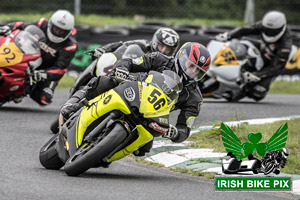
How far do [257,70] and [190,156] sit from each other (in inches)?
258

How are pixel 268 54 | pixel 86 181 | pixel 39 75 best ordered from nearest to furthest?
1. pixel 86 181
2. pixel 39 75
3. pixel 268 54

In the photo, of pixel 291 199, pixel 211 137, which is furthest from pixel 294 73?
pixel 291 199

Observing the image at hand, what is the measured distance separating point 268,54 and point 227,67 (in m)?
0.99

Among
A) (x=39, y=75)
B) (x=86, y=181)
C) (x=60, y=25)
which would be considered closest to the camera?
(x=86, y=181)

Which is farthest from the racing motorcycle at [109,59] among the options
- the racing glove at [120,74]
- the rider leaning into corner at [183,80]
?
the racing glove at [120,74]

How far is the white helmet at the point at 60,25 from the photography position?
11388 millimetres

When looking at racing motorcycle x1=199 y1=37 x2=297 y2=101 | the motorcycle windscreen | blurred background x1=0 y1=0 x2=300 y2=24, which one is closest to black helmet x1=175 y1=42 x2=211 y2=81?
the motorcycle windscreen

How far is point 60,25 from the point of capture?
1139cm

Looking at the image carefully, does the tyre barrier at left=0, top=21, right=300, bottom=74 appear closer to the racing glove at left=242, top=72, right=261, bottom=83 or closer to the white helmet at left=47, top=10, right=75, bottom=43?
the racing glove at left=242, top=72, right=261, bottom=83

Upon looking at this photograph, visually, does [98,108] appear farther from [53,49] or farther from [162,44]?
[53,49]

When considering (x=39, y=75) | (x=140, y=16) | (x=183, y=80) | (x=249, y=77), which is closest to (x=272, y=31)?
(x=249, y=77)

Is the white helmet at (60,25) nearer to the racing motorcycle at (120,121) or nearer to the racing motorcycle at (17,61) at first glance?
the racing motorcycle at (17,61)

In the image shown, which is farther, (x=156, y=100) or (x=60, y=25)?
(x=60, y=25)

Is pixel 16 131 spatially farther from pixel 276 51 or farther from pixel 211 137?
pixel 276 51
